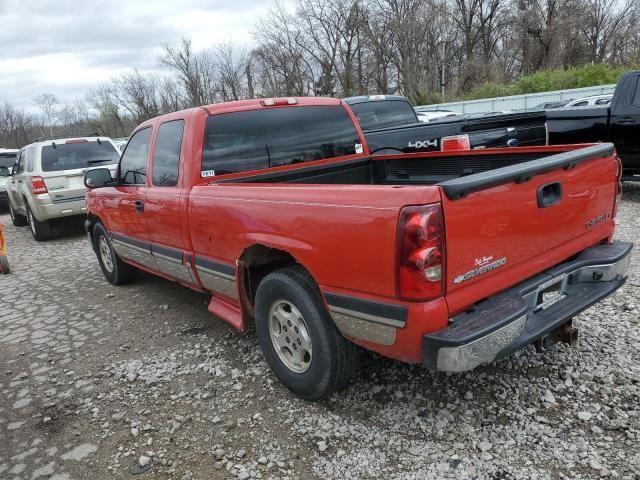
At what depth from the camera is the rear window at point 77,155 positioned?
29.7 feet

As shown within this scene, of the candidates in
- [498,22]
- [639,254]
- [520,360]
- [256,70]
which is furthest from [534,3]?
[520,360]

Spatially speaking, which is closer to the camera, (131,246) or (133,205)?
(133,205)

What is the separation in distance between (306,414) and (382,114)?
7415 mm

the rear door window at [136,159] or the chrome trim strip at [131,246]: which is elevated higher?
the rear door window at [136,159]

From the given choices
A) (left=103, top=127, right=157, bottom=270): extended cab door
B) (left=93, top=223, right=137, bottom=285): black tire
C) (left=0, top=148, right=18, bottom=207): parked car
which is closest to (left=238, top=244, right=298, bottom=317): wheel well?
(left=103, top=127, right=157, bottom=270): extended cab door

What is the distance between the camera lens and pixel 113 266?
5.93 metres

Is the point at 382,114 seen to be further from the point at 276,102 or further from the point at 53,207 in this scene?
the point at 53,207

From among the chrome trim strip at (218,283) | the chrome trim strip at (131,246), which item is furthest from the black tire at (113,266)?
the chrome trim strip at (218,283)

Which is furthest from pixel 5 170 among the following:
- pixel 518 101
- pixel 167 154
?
pixel 518 101

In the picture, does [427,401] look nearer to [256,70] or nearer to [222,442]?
[222,442]

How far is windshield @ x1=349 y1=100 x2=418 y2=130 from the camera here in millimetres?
9305

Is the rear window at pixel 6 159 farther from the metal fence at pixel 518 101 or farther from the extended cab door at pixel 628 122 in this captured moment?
the metal fence at pixel 518 101

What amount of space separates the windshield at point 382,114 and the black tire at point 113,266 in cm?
508

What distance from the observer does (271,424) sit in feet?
9.82
